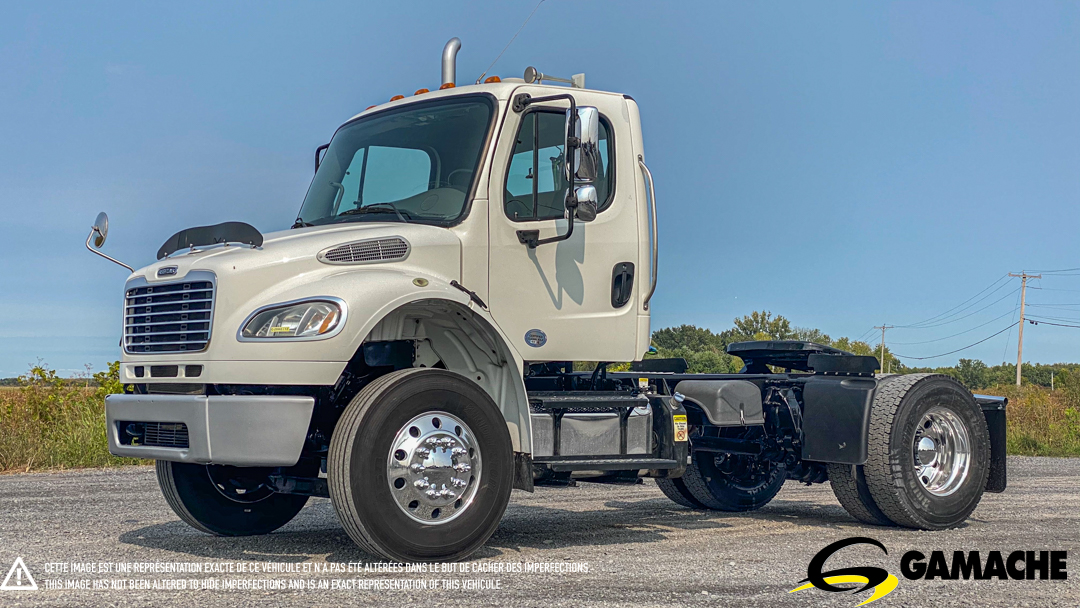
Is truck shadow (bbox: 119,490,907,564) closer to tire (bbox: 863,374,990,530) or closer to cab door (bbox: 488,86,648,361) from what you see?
tire (bbox: 863,374,990,530)

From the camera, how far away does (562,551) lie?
6.88 meters

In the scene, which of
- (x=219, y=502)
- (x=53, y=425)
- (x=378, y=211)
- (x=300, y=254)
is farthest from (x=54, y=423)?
(x=300, y=254)

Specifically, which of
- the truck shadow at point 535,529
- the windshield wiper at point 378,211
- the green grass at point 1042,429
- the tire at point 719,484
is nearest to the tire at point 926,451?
the truck shadow at point 535,529

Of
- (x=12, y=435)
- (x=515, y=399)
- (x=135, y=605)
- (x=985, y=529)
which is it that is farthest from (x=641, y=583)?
(x=12, y=435)

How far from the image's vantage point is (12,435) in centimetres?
1357

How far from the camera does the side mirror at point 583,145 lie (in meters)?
6.48

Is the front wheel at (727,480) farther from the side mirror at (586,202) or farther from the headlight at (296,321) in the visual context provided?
the headlight at (296,321)

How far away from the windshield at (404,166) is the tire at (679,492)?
4.10 metres

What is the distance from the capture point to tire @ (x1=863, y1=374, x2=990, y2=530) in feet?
26.5

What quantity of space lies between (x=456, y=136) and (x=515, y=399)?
1.84 metres

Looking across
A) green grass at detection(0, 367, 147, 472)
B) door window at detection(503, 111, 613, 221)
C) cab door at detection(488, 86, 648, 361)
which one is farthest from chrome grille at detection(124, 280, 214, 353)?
green grass at detection(0, 367, 147, 472)

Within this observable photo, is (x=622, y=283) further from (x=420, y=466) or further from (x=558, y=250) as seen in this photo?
(x=420, y=466)

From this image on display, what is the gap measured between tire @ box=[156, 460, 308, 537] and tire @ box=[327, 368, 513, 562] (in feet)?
5.98

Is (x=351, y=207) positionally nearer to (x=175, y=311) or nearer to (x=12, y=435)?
(x=175, y=311)
